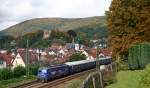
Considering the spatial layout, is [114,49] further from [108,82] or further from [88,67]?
[88,67]

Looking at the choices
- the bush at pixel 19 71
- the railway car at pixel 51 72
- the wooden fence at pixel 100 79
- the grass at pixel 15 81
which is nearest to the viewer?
the wooden fence at pixel 100 79

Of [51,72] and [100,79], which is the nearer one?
[100,79]

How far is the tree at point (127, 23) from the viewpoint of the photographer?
6519 centimetres

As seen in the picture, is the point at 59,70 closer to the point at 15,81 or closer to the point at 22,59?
the point at 15,81

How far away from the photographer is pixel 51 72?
72.2 metres

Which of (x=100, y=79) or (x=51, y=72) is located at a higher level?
(x=100, y=79)

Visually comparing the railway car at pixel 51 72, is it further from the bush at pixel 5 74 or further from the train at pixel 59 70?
the bush at pixel 5 74

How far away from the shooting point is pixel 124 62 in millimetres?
69625

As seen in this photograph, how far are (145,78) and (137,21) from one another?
1827 inches

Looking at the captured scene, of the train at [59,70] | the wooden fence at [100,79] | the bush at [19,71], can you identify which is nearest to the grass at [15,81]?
the train at [59,70]

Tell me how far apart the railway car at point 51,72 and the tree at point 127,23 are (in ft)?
34.8

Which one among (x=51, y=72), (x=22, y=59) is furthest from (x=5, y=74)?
(x=22, y=59)

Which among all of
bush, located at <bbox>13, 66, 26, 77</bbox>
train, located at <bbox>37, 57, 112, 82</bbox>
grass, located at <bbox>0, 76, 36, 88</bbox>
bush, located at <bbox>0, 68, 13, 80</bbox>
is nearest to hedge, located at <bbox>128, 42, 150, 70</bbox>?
train, located at <bbox>37, 57, 112, 82</bbox>

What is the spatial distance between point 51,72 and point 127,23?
14697mm
